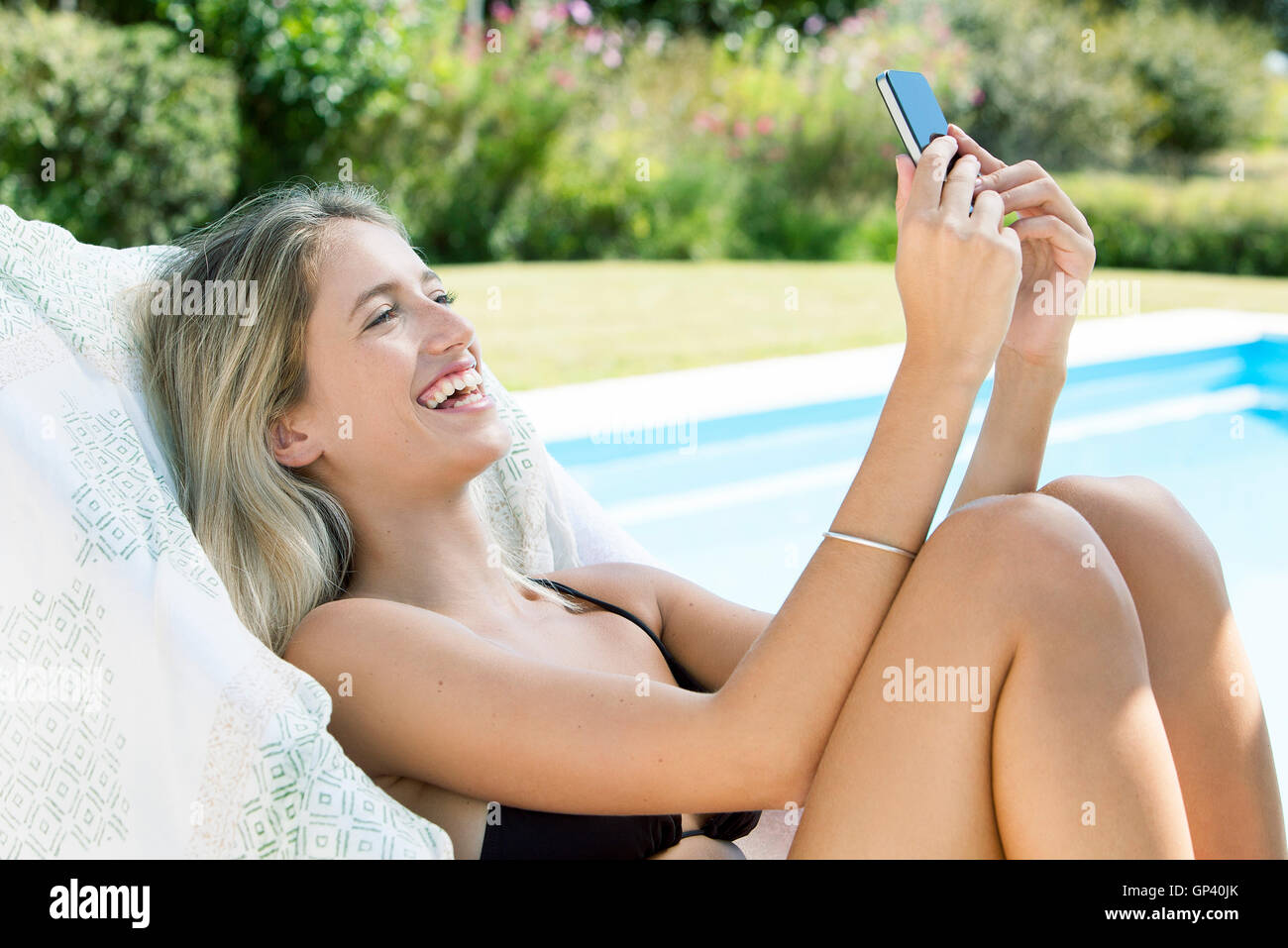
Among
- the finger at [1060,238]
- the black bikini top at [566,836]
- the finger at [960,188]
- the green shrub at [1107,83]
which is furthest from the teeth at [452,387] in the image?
the green shrub at [1107,83]

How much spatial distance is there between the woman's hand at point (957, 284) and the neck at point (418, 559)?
669 millimetres

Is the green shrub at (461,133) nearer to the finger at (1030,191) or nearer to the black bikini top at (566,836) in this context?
the finger at (1030,191)

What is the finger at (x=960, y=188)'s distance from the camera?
1.48 metres

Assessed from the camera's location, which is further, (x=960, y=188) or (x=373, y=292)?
(x=373, y=292)

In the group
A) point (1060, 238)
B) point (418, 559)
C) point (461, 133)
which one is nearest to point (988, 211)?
point (1060, 238)

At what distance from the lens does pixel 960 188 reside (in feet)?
4.90

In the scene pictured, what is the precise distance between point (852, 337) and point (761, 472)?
1.79 meters

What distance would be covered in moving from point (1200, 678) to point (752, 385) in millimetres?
3813

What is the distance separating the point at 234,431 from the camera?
1693 millimetres

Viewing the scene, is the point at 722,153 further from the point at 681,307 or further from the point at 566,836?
the point at 566,836

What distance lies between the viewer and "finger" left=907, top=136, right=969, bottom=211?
4.91 feet

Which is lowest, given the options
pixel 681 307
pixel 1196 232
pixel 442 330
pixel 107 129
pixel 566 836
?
pixel 566 836
